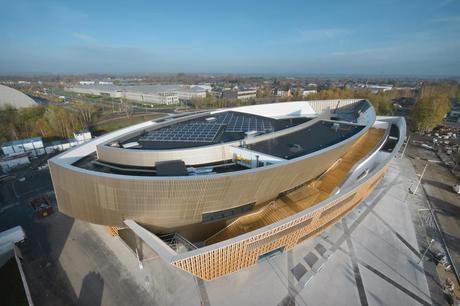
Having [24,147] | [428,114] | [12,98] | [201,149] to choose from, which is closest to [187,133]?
[201,149]

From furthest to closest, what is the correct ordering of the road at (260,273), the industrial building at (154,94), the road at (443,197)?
the industrial building at (154,94), the road at (443,197), the road at (260,273)

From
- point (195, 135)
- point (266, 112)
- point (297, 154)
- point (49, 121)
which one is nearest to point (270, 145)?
point (297, 154)

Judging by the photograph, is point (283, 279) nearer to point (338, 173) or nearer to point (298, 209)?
point (298, 209)

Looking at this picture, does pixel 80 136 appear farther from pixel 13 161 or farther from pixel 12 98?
pixel 12 98

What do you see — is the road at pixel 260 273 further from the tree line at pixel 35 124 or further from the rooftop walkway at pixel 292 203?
the tree line at pixel 35 124

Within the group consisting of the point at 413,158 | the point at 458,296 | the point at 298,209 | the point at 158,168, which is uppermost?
the point at 158,168

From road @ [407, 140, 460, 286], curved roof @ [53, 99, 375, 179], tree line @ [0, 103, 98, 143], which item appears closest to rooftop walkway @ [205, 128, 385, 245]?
curved roof @ [53, 99, 375, 179]

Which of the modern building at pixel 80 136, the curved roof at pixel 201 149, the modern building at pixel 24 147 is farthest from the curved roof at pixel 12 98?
the curved roof at pixel 201 149
